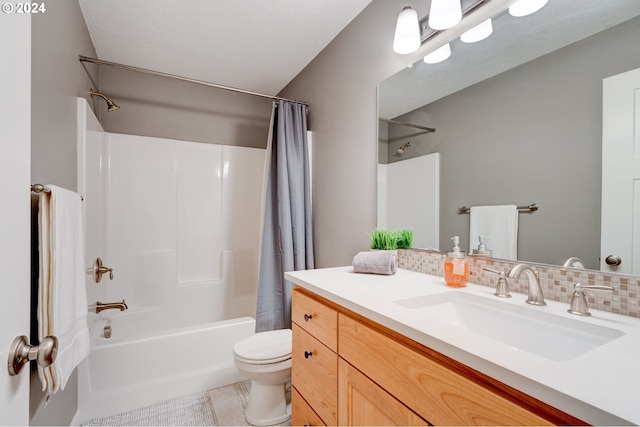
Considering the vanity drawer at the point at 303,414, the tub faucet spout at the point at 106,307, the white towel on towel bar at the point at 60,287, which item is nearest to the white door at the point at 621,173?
the vanity drawer at the point at 303,414

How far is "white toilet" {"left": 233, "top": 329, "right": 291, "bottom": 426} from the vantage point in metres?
1.48

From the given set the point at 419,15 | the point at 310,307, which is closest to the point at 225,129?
the point at 419,15

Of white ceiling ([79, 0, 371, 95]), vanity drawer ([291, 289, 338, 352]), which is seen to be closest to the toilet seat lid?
vanity drawer ([291, 289, 338, 352])

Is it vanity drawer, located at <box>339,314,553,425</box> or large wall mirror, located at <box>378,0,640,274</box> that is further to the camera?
large wall mirror, located at <box>378,0,640,274</box>

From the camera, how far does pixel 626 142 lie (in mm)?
787

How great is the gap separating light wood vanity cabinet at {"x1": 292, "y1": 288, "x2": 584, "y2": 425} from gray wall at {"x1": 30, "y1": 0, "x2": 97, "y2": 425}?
1.00m

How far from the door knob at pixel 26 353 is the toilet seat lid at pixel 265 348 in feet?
3.41

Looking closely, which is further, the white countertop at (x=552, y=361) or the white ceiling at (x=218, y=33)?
the white ceiling at (x=218, y=33)

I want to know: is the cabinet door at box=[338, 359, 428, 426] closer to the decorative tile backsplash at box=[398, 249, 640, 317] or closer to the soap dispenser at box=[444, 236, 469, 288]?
the soap dispenser at box=[444, 236, 469, 288]

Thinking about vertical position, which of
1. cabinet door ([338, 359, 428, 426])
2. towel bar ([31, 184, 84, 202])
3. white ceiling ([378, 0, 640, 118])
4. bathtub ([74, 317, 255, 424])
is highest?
white ceiling ([378, 0, 640, 118])

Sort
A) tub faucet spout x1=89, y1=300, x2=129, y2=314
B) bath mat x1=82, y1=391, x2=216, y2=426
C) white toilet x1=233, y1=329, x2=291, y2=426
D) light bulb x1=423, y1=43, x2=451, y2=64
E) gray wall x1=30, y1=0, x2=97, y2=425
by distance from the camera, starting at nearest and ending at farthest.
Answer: gray wall x1=30, y1=0, x2=97, y2=425 → light bulb x1=423, y1=43, x2=451, y2=64 → white toilet x1=233, y1=329, x2=291, y2=426 → bath mat x1=82, y1=391, x2=216, y2=426 → tub faucet spout x1=89, y1=300, x2=129, y2=314

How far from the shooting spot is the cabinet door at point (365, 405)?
70 centimetres

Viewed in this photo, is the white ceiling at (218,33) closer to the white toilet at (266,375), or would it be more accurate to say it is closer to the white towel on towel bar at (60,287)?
the white towel on towel bar at (60,287)

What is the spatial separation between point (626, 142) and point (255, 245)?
2513 millimetres
